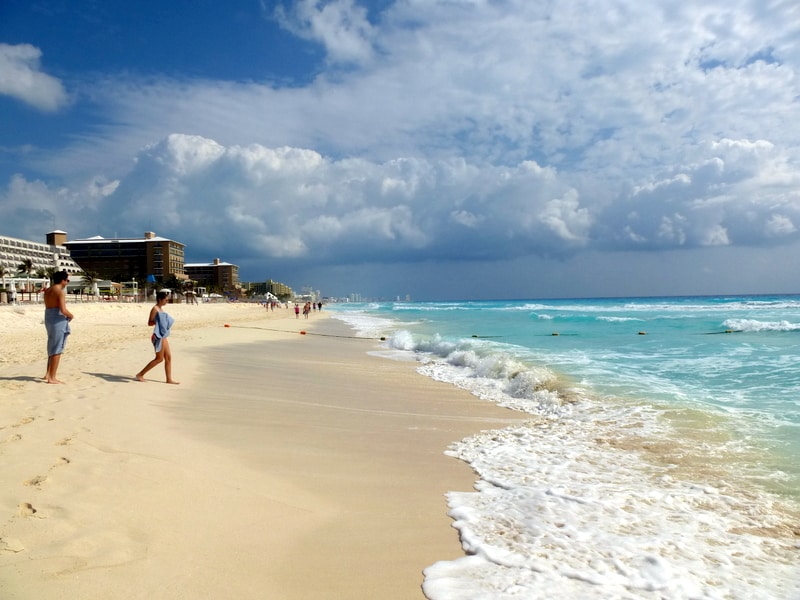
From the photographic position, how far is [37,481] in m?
3.55

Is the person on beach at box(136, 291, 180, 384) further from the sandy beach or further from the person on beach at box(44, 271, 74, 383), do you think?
the person on beach at box(44, 271, 74, 383)

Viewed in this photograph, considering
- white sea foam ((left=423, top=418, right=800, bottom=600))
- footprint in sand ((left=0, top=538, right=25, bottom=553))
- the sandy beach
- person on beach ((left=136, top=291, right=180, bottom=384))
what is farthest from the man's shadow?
white sea foam ((left=423, top=418, right=800, bottom=600))

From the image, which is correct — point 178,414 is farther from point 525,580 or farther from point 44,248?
point 44,248

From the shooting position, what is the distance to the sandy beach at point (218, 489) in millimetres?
2662

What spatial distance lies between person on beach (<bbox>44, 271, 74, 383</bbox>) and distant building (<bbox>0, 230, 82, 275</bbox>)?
234 feet

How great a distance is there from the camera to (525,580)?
A: 9.18 feet

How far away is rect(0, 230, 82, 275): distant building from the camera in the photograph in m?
77.2

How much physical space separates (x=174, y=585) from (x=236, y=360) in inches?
392

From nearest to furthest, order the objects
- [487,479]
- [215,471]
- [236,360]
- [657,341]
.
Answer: [215,471], [487,479], [236,360], [657,341]

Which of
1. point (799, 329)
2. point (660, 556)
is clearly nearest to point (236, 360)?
point (660, 556)

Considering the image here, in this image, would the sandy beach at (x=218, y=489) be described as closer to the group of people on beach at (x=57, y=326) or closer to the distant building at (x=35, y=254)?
the group of people on beach at (x=57, y=326)

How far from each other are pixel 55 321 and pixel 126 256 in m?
127

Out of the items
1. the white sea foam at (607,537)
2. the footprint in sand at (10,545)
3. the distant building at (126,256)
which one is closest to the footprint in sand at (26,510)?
the footprint in sand at (10,545)

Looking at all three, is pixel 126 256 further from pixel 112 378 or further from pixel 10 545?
pixel 10 545
